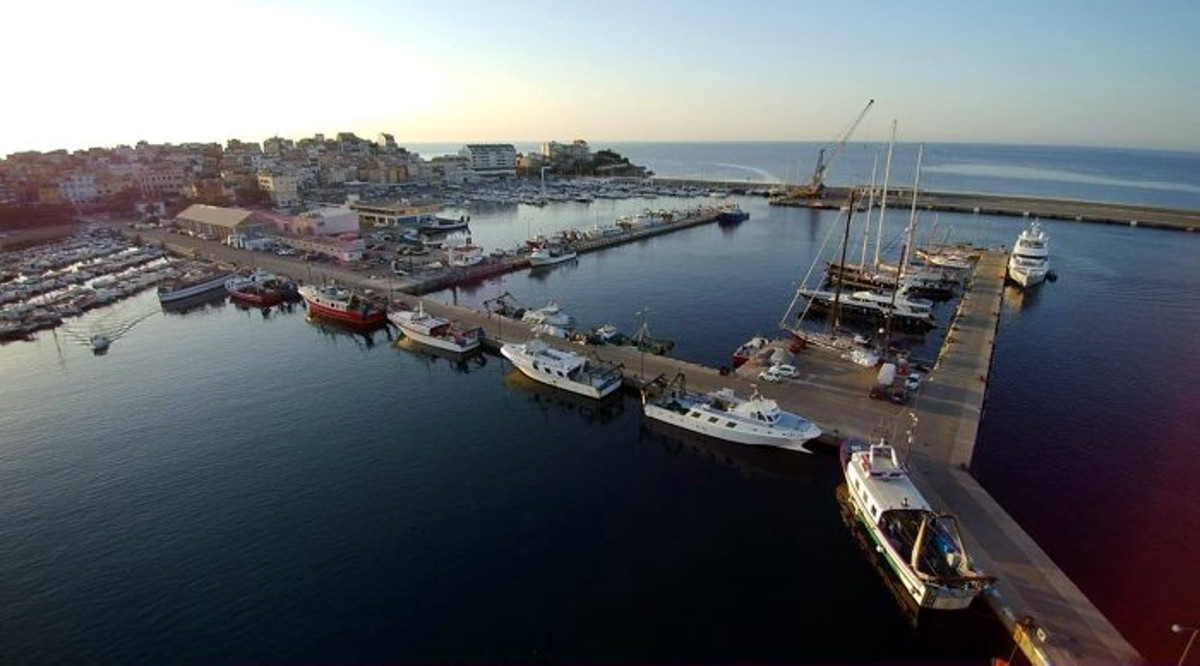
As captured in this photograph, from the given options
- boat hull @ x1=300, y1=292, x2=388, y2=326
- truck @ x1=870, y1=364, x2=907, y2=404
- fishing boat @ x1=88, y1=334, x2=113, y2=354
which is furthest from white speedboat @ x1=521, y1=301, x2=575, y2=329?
fishing boat @ x1=88, y1=334, x2=113, y2=354

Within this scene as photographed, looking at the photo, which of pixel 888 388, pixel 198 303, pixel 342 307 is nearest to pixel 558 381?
pixel 888 388

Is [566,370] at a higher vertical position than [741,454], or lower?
higher

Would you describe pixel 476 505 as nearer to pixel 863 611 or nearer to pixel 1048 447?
pixel 863 611

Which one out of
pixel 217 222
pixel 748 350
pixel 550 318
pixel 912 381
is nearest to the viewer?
pixel 912 381

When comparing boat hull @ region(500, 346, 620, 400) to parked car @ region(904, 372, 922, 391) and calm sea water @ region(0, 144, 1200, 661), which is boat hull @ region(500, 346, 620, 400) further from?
parked car @ region(904, 372, 922, 391)

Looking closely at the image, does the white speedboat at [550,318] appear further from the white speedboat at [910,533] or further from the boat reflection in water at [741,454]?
the white speedboat at [910,533]

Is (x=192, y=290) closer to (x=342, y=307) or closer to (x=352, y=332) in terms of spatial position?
(x=342, y=307)
